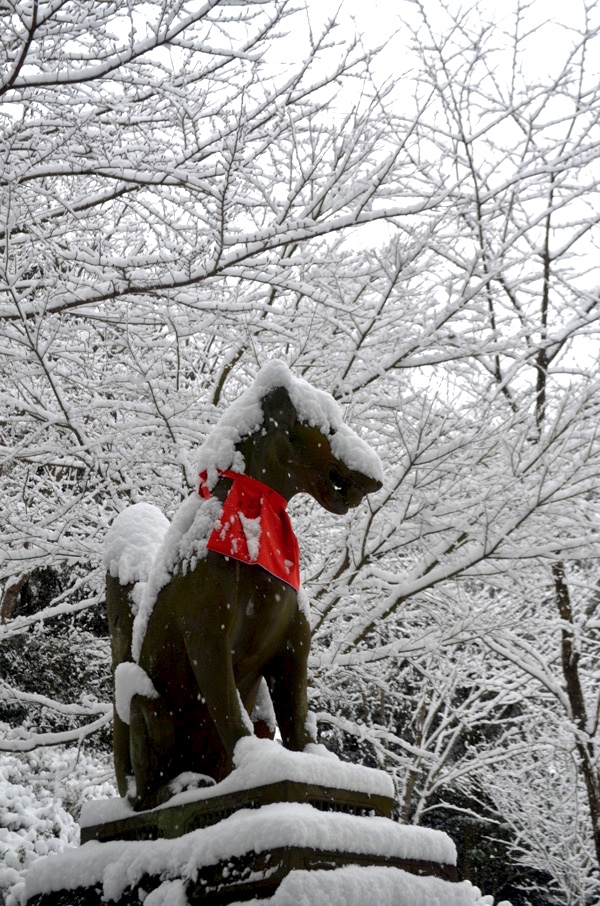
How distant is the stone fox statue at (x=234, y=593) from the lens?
233 centimetres

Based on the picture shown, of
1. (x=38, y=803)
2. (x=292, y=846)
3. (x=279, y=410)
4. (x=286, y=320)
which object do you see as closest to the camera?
(x=292, y=846)

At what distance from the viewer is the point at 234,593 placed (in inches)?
91.7

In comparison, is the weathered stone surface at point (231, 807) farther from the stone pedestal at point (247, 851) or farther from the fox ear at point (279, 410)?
the fox ear at point (279, 410)

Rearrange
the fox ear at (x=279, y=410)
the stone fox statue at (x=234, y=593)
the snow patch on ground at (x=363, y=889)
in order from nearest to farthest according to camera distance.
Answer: the snow patch on ground at (x=363, y=889) → the stone fox statue at (x=234, y=593) → the fox ear at (x=279, y=410)

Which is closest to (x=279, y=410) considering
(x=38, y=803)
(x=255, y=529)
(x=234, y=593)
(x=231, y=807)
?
(x=255, y=529)

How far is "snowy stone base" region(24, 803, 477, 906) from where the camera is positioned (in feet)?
6.03

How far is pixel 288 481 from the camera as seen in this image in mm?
2535

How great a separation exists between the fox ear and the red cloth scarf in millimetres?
170

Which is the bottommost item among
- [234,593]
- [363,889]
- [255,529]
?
[363,889]

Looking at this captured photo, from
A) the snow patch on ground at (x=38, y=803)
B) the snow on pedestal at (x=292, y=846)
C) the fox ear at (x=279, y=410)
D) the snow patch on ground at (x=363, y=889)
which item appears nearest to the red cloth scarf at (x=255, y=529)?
the fox ear at (x=279, y=410)

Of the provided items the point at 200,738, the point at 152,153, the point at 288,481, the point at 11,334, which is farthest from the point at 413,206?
the point at 200,738

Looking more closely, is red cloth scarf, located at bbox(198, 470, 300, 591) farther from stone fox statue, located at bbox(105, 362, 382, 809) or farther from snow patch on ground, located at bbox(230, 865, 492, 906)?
snow patch on ground, located at bbox(230, 865, 492, 906)

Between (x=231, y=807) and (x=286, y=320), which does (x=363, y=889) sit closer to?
(x=231, y=807)

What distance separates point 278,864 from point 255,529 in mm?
839
